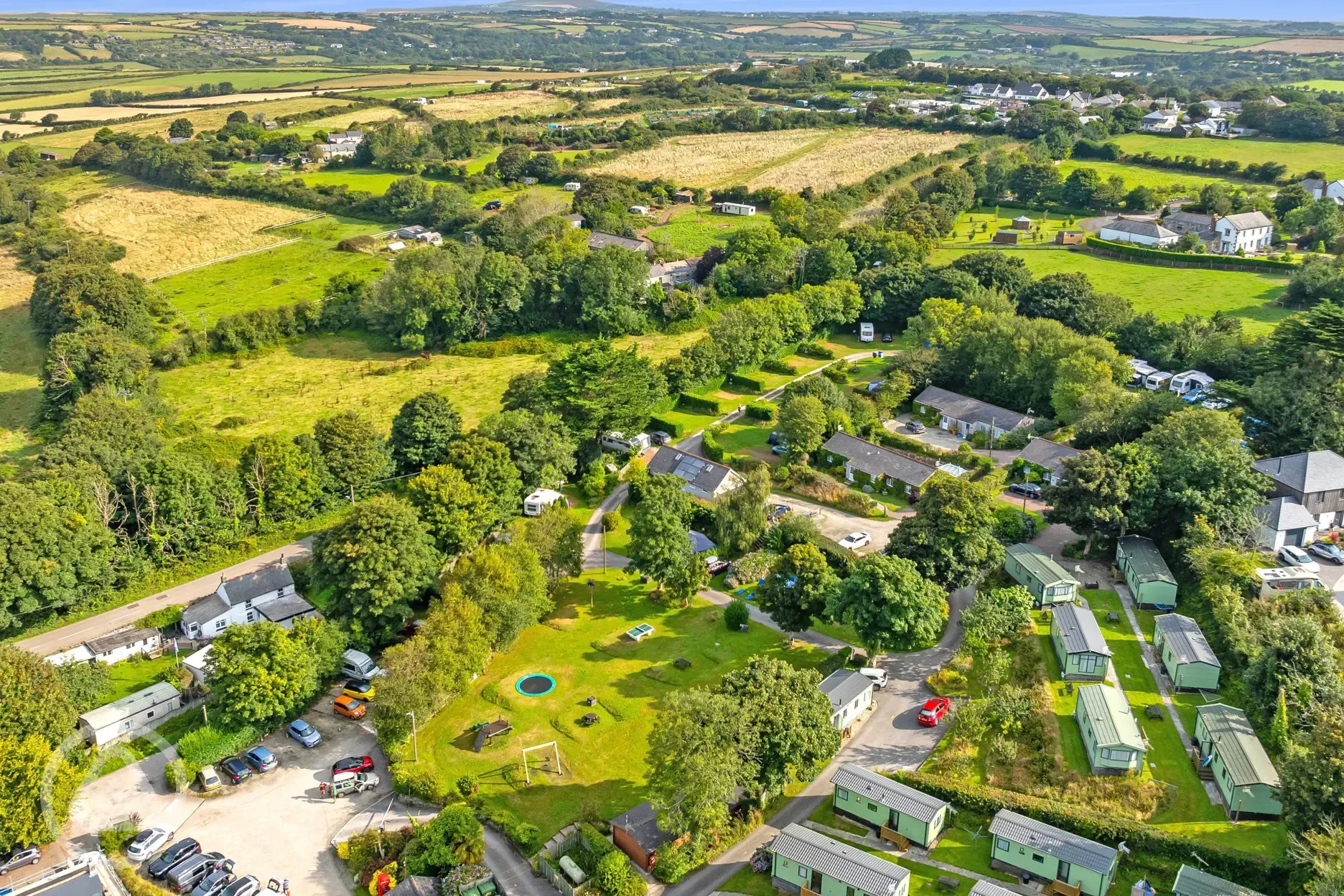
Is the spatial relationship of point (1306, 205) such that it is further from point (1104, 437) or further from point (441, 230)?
point (441, 230)

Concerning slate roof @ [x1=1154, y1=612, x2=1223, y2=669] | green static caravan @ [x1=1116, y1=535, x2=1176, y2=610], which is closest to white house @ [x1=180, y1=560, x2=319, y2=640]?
slate roof @ [x1=1154, y1=612, x2=1223, y2=669]

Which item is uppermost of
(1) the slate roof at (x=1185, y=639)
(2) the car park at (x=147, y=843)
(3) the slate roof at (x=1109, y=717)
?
(1) the slate roof at (x=1185, y=639)

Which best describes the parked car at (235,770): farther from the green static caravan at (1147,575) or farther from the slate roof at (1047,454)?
the slate roof at (1047,454)

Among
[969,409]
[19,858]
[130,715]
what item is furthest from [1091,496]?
[19,858]

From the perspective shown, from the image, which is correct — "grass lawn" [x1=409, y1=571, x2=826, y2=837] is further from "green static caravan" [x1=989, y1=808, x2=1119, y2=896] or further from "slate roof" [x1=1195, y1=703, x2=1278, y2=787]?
"slate roof" [x1=1195, y1=703, x2=1278, y2=787]

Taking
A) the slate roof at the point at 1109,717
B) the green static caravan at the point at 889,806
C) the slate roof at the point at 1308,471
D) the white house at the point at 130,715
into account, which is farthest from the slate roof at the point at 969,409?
the white house at the point at 130,715

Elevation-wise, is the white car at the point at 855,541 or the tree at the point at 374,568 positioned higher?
the tree at the point at 374,568

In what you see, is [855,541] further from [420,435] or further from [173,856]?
[173,856]
